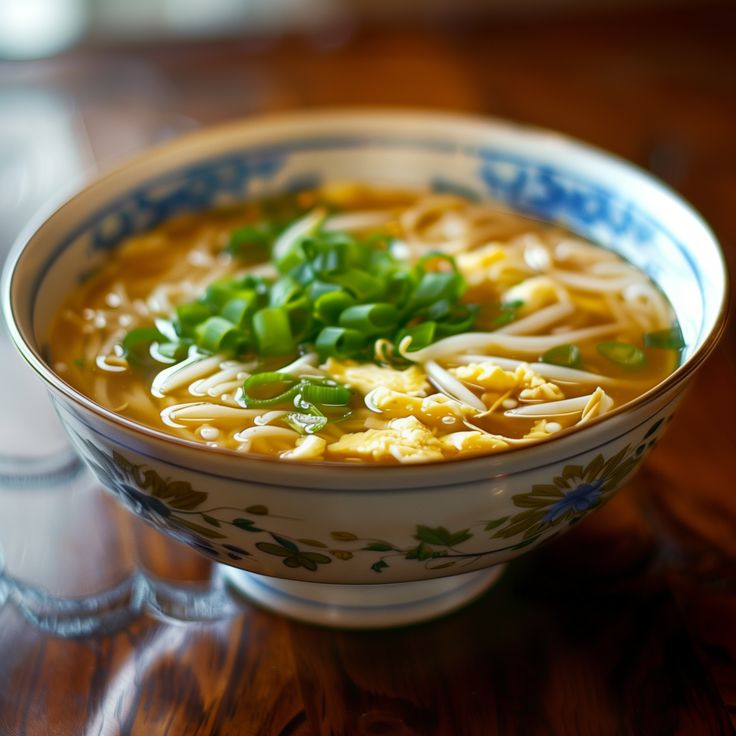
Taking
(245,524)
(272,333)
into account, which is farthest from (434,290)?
(245,524)

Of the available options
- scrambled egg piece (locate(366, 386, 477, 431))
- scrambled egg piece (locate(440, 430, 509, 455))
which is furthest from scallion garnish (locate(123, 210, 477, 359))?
scrambled egg piece (locate(440, 430, 509, 455))

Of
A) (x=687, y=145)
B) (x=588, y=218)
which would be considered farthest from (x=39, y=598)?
(x=687, y=145)

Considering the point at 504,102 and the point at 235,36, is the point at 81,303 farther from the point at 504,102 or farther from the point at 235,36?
the point at 235,36

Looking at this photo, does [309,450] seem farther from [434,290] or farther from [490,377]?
[434,290]

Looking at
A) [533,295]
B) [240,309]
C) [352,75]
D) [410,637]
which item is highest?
[240,309]

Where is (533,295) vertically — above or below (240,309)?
below

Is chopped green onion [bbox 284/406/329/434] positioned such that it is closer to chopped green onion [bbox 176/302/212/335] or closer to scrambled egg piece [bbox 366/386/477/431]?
scrambled egg piece [bbox 366/386/477/431]

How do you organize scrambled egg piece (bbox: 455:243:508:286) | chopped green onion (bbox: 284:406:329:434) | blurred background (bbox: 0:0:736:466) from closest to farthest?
chopped green onion (bbox: 284:406:329:434) → scrambled egg piece (bbox: 455:243:508:286) → blurred background (bbox: 0:0:736:466)
